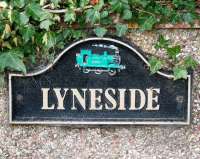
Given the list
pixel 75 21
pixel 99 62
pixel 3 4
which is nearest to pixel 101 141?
pixel 99 62

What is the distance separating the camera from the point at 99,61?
3.32 meters

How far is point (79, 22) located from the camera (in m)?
3.31

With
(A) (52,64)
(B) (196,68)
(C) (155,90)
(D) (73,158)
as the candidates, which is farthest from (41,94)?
(B) (196,68)

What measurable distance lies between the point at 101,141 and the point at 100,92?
12.4 inches

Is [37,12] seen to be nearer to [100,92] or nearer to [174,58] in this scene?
[100,92]

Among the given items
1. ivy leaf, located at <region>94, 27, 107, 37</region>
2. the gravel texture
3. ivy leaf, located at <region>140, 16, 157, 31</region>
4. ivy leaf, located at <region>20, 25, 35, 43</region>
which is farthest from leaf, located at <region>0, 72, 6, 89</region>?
ivy leaf, located at <region>140, 16, 157, 31</region>

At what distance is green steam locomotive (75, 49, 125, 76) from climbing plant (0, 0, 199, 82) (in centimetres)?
12

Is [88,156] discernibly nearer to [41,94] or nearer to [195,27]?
[41,94]

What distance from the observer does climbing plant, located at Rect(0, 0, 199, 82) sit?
10.7 ft

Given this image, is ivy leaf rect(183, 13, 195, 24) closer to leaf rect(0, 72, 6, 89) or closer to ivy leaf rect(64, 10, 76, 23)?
ivy leaf rect(64, 10, 76, 23)

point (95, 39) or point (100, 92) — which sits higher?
point (95, 39)

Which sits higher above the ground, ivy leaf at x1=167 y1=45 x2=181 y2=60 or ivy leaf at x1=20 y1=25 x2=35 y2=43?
ivy leaf at x1=20 y1=25 x2=35 y2=43

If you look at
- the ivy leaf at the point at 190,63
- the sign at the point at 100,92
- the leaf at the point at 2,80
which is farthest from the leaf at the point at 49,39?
the ivy leaf at the point at 190,63

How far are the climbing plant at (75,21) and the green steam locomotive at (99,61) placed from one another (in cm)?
12
